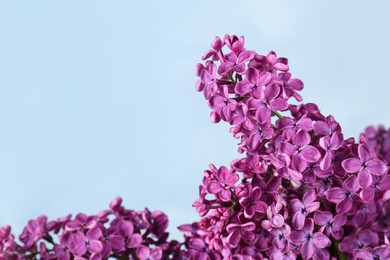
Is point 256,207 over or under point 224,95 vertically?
under

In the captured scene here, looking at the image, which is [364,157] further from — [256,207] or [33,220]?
[33,220]

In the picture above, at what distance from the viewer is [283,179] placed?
0.97 meters

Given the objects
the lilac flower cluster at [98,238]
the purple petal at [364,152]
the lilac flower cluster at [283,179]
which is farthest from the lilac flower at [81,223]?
the purple petal at [364,152]

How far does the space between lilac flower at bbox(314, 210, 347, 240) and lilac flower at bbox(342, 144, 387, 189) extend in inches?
2.1

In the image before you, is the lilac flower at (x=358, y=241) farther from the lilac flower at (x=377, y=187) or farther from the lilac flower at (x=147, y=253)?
→ the lilac flower at (x=147, y=253)

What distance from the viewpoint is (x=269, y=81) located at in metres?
0.96

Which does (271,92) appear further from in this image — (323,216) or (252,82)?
(323,216)

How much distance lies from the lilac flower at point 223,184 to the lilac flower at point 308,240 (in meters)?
0.10

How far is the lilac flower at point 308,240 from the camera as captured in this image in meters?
0.93

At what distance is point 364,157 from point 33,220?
50 cm

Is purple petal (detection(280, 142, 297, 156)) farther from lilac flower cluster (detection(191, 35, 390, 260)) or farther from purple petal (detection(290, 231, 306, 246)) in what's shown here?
purple petal (detection(290, 231, 306, 246))

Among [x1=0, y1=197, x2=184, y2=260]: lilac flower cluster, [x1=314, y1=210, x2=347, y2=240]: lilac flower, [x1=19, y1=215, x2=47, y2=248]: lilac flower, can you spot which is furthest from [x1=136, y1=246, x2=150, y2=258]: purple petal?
[x1=314, y1=210, x2=347, y2=240]: lilac flower

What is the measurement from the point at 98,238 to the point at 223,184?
0.65 feet

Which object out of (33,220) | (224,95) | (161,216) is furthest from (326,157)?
(33,220)
